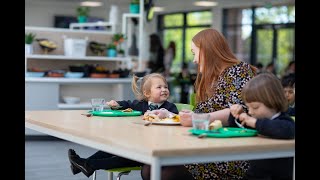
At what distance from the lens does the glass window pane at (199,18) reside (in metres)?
16.7

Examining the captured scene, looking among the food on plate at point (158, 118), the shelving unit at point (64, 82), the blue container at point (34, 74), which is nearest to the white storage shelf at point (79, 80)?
the shelving unit at point (64, 82)

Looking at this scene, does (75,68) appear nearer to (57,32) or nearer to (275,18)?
(57,32)

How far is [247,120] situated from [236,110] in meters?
0.15

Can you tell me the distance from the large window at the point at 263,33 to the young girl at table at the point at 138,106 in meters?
10.6

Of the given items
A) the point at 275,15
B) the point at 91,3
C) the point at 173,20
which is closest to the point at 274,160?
the point at 275,15

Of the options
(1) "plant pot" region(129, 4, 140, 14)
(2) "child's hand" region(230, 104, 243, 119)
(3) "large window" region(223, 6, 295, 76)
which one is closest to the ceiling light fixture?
(3) "large window" region(223, 6, 295, 76)

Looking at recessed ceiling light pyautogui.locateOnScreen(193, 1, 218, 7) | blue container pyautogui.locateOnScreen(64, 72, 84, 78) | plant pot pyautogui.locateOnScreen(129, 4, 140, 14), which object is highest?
recessed ceiling light pyautogui.locateOnScreen(193, 1, 218, 7)

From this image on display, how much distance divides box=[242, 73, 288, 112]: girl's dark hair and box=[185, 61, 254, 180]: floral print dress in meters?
0.40

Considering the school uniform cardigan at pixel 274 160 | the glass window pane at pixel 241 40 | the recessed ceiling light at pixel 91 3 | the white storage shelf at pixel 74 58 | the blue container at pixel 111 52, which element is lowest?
the school uniform cardigan at pixel 274 160

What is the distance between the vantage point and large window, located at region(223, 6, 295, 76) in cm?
1445

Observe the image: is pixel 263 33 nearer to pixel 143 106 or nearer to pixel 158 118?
pixel 143 106

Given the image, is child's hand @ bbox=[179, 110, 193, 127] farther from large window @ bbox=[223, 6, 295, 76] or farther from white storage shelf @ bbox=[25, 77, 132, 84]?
large window @ bbox=[223, 6, 295, 76]

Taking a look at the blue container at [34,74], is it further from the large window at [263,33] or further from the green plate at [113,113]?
the large window at [263,33]
